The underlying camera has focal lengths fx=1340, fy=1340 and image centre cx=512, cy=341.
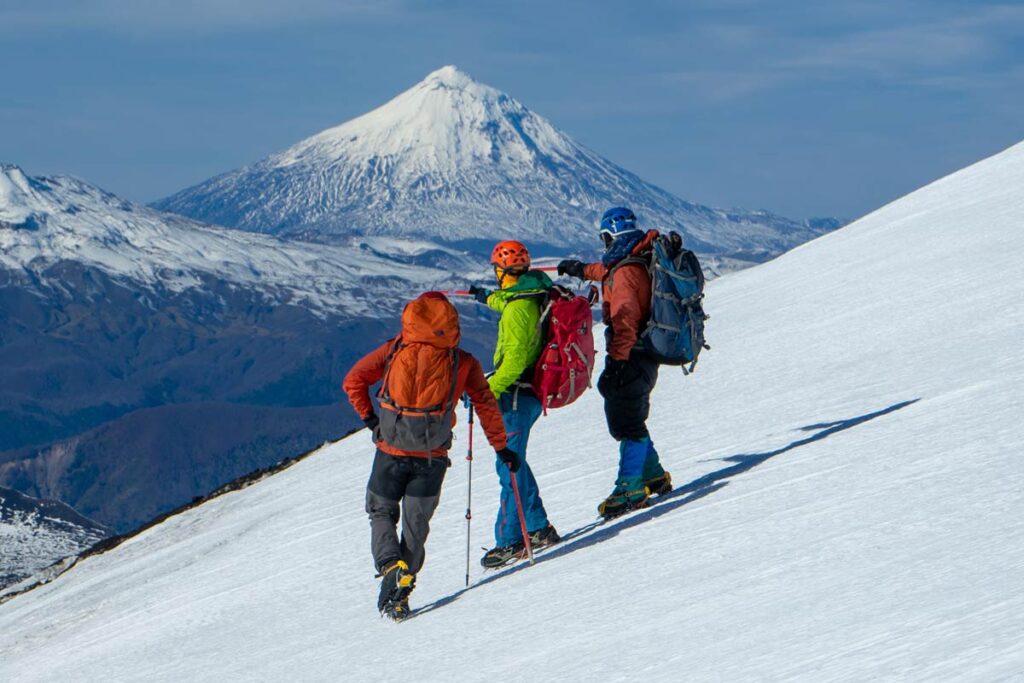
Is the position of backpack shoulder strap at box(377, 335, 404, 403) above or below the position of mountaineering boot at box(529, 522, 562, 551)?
above

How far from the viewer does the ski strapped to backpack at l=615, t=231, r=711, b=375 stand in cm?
1017

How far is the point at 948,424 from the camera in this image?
1022cm

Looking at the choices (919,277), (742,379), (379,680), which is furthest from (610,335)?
(919,277)

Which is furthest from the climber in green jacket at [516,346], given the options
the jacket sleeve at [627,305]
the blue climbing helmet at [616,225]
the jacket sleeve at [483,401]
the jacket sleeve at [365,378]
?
the jacket sleeve at [365,378]

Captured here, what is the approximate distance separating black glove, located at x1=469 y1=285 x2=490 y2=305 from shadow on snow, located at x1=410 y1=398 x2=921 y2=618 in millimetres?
2004

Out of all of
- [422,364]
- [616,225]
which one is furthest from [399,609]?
[616,225]

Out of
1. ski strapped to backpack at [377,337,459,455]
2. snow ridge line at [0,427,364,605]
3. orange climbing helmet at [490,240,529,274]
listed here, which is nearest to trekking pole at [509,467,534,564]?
ski strapped to backpack at [377,337,459,455]

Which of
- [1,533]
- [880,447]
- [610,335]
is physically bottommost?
[880,447]

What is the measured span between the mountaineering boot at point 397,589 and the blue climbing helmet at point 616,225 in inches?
120

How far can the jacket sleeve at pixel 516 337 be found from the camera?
386 inches

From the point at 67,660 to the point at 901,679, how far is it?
9.94 meters

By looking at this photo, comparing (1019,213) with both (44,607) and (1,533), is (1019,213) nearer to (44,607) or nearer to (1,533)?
(44,607)

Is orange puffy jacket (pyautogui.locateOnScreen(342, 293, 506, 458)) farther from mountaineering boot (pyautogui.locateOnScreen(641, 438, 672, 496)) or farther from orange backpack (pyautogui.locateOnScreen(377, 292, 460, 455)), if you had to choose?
mountaineering boot (pyautogui.locateOnScreen(641, 438, 672, 496))

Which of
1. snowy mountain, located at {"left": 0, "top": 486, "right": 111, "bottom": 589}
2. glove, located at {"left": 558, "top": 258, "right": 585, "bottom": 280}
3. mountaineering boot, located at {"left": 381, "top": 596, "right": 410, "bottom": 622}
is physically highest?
snowy mountain, located at {"left": 0, "top": 486, "right": 111, "bottom": 589}
